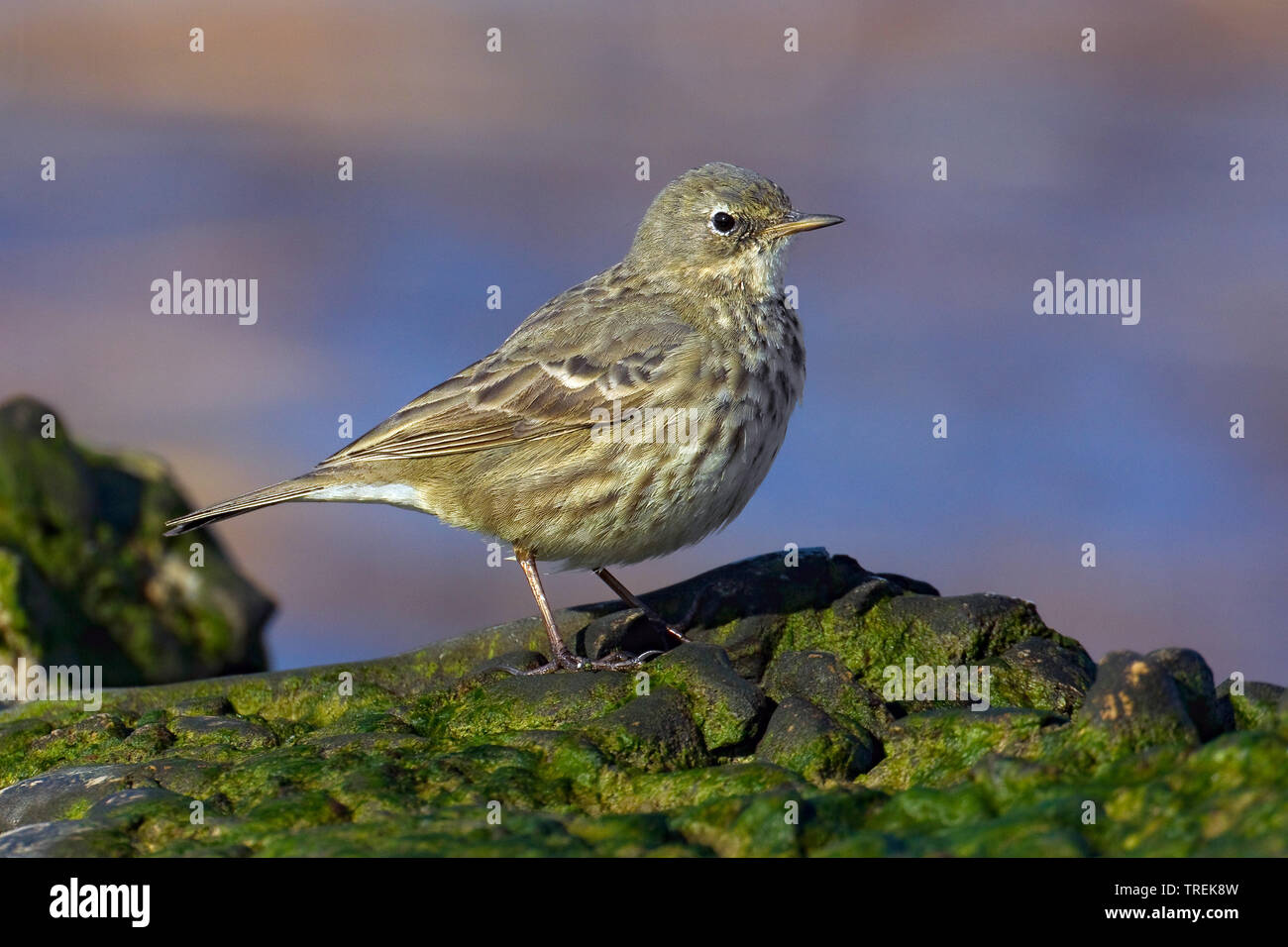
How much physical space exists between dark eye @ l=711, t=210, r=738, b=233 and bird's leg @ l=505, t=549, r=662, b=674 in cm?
250

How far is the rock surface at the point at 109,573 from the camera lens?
401 inches

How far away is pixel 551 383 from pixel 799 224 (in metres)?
1.89

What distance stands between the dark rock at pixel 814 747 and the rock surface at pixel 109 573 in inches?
227

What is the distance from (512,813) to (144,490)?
6672 mm

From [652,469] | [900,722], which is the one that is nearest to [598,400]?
[652,469]

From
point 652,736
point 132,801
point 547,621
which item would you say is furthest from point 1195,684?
point 132,801

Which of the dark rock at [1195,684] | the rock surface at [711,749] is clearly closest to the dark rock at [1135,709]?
the rock surface at [711,749]

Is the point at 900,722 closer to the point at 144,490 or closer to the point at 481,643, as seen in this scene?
the point at 481,643

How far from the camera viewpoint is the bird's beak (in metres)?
9.22

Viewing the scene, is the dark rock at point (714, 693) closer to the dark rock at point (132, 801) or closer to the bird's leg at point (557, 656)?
the bird's leg at point (557, 656)

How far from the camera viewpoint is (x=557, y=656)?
8117 millimetres

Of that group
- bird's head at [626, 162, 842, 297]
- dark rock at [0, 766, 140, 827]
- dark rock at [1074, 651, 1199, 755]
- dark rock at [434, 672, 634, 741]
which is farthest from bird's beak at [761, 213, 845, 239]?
dark rock at [0, 766, 140, 827]

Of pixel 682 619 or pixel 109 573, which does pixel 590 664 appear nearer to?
pixel 682 619

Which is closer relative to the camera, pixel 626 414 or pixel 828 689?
pixel 828 689
